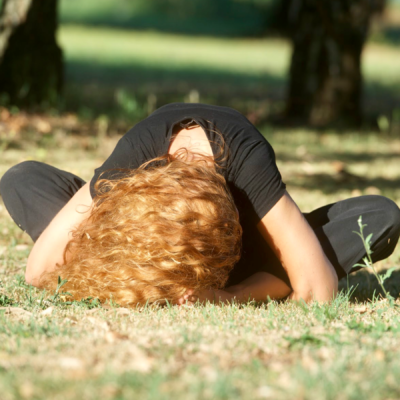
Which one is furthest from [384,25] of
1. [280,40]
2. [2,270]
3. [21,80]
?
[2,270]

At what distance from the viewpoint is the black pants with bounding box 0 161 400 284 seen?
3.01 metres

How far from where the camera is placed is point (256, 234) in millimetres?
2938

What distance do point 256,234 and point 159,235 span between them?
28.9 inches

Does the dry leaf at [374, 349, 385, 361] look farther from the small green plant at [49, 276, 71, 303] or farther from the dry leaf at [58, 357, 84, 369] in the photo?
the small green plant at [49, 276, 71, 303]

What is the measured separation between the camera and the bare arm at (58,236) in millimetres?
2762

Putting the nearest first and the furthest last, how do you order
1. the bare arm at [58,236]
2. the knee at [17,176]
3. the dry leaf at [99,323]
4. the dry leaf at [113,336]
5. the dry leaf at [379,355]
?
the dry leaf at [379,355] → the dry leaf at [113,336] → the dry leaf at [99,323] → the bare arm at [58,236] → the knee at [17,176]

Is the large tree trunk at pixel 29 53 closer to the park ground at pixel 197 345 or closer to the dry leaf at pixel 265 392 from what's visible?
the park ground at pixel 197 345

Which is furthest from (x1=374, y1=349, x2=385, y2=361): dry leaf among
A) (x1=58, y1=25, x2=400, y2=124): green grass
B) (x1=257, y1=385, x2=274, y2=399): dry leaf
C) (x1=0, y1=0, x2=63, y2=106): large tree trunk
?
(x1=0, y1=0, x2=63, y2=106): large tree trunk

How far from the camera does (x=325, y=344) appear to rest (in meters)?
2.15

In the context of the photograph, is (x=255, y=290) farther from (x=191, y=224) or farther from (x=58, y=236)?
(x=58, y=236)

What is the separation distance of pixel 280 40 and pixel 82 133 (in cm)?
1962

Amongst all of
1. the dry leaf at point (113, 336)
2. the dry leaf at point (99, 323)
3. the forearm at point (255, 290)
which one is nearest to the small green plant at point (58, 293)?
the dry leaf at point (99, 323)

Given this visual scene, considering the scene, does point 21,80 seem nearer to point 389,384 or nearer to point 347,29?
point 347,29

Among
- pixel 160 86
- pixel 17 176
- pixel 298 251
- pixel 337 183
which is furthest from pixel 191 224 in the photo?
pixel 160 86
